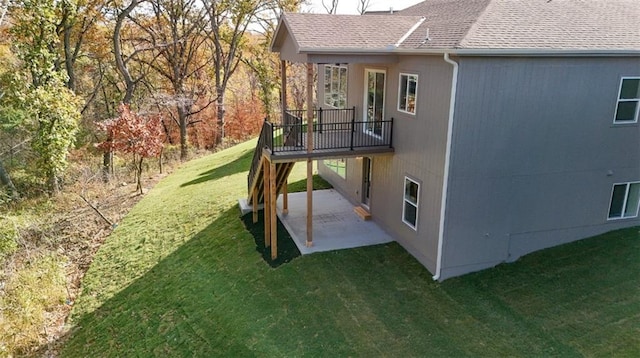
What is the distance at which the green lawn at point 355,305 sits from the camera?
28.1ft

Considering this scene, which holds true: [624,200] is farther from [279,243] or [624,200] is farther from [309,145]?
[279,243]

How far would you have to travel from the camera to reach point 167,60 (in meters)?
30.3

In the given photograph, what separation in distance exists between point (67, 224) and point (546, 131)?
1749 centimetres

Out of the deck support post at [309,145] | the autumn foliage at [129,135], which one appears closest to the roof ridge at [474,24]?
the deck support post at [309,145]

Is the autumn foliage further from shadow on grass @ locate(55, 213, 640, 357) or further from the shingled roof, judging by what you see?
the shingled roof

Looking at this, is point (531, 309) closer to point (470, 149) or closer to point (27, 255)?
point (470, 149)

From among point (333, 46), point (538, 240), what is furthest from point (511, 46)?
point (538, 240)

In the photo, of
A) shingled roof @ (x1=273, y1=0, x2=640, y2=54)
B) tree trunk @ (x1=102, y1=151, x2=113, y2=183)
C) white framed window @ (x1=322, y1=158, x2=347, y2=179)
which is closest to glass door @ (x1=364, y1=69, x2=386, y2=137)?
shingled roof @ (x1=273, y1=0, x2=640, y2=54)

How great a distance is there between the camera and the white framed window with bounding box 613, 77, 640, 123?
10453 mm

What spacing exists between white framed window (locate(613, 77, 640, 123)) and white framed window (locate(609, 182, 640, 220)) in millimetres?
1739

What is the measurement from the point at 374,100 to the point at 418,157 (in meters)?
3.06

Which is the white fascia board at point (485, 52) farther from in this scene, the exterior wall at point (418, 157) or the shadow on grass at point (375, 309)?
the shadow on grass at point (375, 309)

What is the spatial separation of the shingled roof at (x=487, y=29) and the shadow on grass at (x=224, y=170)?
9.73 metres

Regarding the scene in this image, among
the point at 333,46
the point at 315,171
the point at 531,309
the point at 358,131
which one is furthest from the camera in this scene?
the point at 315,171
